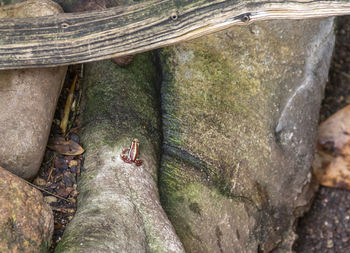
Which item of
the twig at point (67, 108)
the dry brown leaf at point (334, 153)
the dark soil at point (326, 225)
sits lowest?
the dark soil at point (326, 225)

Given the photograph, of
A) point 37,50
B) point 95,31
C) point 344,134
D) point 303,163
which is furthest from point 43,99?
point 344,134

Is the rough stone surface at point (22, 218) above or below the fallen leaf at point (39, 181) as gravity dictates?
above

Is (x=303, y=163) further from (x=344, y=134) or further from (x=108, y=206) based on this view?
(x=108, y=206)

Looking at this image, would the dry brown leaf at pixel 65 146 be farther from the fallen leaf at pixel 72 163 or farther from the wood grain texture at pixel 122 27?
the wood grain texture at pixel 122 27

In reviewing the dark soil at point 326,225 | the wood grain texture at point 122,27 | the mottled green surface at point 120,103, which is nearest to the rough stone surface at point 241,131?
the mottled green surface at point 120,103

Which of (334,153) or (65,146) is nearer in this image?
(65,146)

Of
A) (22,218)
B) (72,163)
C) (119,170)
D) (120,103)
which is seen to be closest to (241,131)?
(120,103)

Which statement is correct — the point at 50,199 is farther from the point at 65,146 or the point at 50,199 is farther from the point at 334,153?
the point at 334,153
